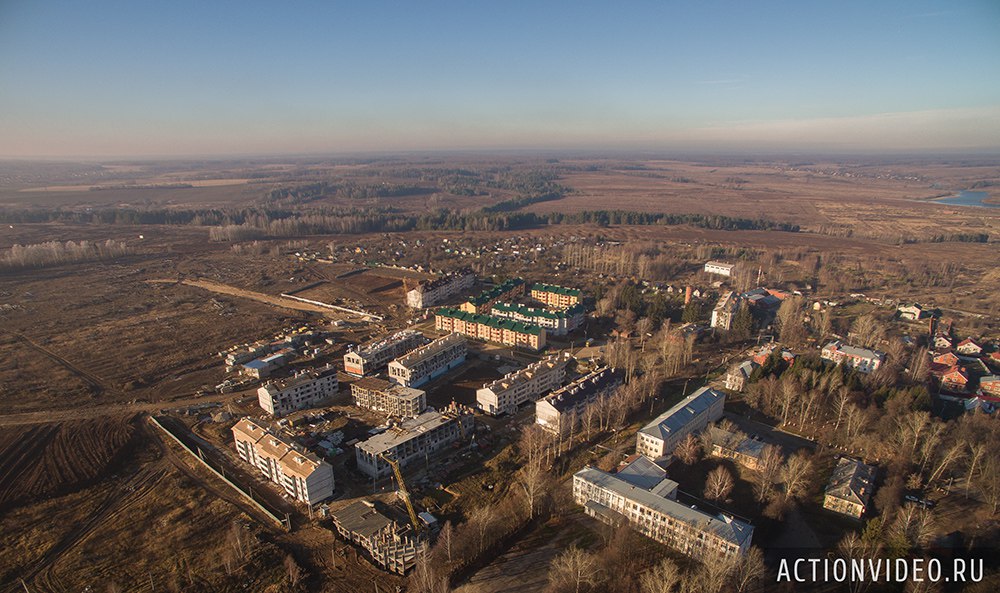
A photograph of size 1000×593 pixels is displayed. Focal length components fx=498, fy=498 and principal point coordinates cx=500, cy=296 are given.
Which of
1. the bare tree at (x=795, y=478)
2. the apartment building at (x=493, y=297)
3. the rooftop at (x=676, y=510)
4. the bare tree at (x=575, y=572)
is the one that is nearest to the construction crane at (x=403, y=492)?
the bare tree at (x=575, y=572)

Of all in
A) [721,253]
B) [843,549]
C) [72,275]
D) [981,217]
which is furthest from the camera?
[981,217]

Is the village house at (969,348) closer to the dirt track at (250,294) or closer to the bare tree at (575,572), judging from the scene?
the bare tree at (575,572)

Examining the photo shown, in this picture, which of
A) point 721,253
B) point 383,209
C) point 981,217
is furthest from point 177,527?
point 981,217

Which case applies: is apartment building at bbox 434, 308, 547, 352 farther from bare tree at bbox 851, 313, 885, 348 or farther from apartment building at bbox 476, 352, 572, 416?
bare tree at bbox 851, 313, 885, 348

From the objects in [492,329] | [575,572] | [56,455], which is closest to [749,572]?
[575,572]

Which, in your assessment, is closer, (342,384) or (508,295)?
(342,384)

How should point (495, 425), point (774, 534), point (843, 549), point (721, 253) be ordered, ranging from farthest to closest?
1. point (721, 253)
2. point (495, 425)
3. point (774, 534)
4. point (843, 549)

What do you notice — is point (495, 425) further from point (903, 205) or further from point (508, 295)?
point (903, 205)
